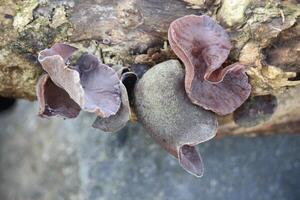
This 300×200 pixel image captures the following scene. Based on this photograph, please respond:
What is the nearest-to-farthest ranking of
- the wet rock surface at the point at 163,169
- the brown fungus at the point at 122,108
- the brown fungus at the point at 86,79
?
1. the brown fungus at the point at 86,79
2. the brown fungus at the point at 122,108
3. the wet rock surface at the point at 163,169

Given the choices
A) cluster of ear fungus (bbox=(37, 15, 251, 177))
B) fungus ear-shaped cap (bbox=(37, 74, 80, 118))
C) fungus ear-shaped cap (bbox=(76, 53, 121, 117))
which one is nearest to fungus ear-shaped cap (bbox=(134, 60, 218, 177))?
cluster of ear fungus (bbox=(37, 15, 251, 177))

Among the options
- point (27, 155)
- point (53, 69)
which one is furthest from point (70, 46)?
point (27, 155)

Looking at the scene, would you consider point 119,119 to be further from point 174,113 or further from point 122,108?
point 174,113

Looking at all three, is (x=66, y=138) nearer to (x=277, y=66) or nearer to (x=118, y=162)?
(x=118, y=162)

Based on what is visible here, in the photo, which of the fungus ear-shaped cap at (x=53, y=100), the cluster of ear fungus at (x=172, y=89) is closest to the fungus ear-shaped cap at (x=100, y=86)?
the cluster of ear fungus at (x=172, y=89)

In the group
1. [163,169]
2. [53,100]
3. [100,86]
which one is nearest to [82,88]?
[100,86]

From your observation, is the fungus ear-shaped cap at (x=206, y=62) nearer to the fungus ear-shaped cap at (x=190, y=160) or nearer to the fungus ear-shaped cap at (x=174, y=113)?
the fungus ear-shaped cap at (x=174, y=113)
